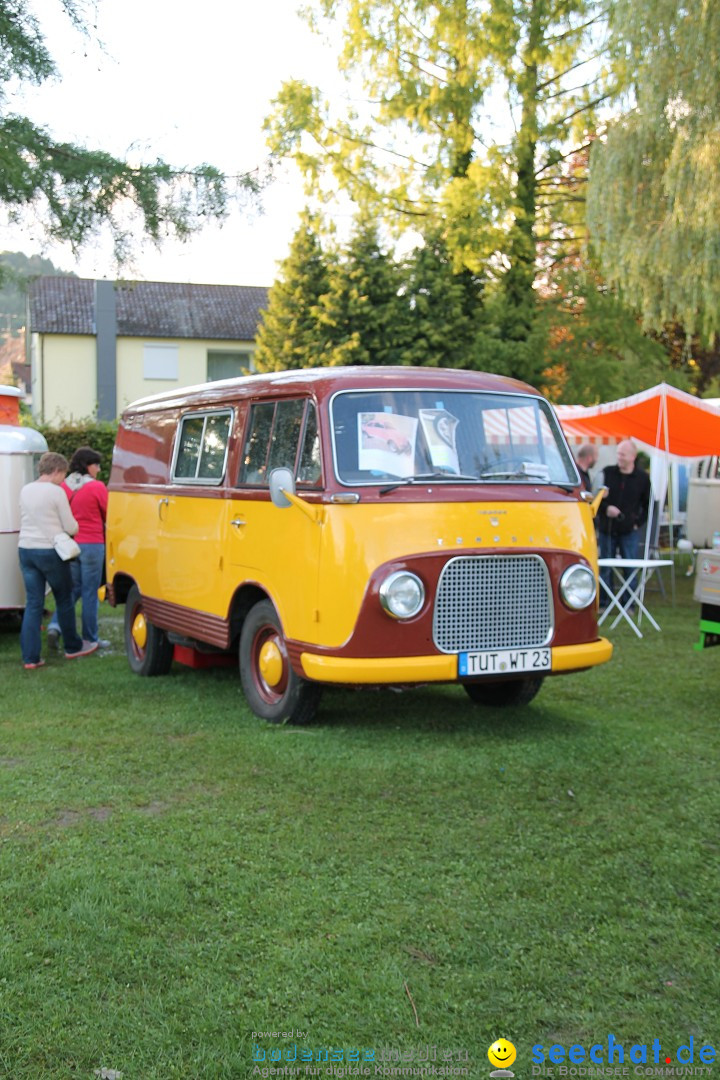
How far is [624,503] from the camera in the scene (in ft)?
41.8

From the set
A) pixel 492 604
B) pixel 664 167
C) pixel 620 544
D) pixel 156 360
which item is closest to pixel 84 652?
pixel 492 604

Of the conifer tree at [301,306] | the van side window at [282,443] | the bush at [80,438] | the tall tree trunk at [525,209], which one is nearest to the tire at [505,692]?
the van side window at [282,443]

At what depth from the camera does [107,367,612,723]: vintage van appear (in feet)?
21.7

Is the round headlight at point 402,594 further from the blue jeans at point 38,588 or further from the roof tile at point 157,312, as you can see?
the roof tile at point 157,312

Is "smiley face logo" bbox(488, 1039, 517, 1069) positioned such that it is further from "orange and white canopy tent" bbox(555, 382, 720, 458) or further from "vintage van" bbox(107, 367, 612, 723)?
"orange and white canopy tent" bbox(555, 382, 720, 458)

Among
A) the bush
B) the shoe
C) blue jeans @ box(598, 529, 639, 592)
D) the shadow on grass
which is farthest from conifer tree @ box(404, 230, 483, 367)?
the shadow on grass

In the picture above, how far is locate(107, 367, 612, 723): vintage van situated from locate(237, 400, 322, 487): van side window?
0.05 feet

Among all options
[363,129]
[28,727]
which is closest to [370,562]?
[28,727]

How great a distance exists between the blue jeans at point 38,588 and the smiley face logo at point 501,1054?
289 inches

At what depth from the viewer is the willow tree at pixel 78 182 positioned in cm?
882

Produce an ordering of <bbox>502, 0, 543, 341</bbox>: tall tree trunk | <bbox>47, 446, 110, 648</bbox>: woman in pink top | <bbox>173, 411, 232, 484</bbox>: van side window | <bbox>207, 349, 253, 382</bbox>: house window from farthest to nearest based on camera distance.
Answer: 1. <bbox>207, 349, 253, 382</bbox>: house window
2. <bbox>502, 0, 543, 341</bbox>: tall tree trunk
3. <bbox>47, 446, 110, 648</bbox>: woman in pink top
4. <bbox>173, 411, 232, 484</bbox>: van side window

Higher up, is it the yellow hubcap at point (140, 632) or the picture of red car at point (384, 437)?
the picture of red car at point (384, 437)

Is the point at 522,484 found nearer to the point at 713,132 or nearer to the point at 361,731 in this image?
the point at 361,731

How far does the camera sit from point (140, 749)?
6.79m
